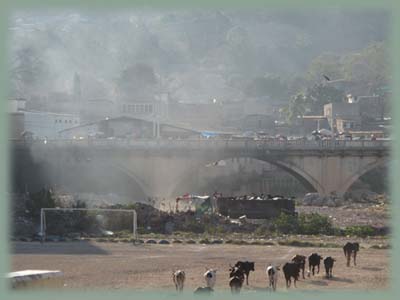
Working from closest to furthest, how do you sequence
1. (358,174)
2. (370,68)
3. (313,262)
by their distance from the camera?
(313,262) → (358,174) → (370,68)

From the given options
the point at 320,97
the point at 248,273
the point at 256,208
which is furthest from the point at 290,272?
the point at 320,97

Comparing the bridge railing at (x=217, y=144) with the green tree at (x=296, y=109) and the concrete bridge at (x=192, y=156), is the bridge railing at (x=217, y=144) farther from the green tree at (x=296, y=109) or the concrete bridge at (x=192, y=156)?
the green tree at (x=296, y=109)

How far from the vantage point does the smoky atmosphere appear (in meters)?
19.5

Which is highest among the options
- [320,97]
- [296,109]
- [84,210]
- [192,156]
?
[320,97]

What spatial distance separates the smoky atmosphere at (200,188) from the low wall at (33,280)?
0.11 feet

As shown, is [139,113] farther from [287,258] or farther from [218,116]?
[287,258]

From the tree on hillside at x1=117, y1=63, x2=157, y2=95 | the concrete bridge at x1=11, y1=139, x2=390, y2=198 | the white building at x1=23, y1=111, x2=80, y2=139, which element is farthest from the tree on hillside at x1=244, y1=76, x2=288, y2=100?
the concrete bridge at x1=11, y1=139, x2=390, y2=198

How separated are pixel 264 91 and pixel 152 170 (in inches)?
3076

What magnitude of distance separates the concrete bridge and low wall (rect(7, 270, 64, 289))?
33.4 meters

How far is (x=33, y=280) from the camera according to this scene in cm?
1452

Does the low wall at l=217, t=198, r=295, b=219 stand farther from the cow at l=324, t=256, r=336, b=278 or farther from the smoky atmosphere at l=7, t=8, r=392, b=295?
the cow at l=324, t=256, r=336, b=278

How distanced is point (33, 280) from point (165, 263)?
7.05 metres

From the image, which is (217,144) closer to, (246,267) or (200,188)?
(200,188)

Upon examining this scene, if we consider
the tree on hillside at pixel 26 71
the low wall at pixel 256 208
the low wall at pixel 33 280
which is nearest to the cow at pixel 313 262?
the low wall at pixel 33 280
